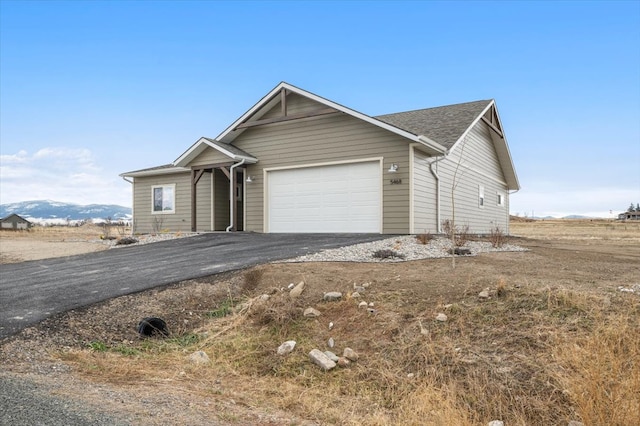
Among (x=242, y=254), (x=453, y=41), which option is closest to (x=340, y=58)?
(x=453, y=41)

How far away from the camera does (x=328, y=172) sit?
14.1 metres

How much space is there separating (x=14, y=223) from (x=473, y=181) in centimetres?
3652

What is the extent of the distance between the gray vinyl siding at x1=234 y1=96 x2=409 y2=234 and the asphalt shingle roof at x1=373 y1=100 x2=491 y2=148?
3.10 ft

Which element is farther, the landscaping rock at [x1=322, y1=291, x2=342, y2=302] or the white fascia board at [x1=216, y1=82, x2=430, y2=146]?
the white fascia board at [x1=216, y1=82, x2=430, y2=146]

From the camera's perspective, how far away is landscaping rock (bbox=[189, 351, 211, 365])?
4.54 metres

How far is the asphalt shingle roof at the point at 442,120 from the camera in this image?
563 inches

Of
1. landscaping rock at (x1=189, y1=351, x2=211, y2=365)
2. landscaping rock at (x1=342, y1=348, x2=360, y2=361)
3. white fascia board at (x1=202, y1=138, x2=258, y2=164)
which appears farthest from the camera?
white fascia board at (x1=202, y1=138, x2=258, y2=164)

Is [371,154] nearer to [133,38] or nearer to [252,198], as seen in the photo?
[252,198]

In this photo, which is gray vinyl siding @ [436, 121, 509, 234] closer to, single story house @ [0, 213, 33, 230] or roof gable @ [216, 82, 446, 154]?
roof gable @ [216, 82, 446, 154]

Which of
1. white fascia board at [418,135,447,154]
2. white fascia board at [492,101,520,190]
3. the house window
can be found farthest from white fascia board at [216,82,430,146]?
white fascia board at [492,101,520,190]

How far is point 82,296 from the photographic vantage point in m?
6.38

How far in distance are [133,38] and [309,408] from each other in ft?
54.2

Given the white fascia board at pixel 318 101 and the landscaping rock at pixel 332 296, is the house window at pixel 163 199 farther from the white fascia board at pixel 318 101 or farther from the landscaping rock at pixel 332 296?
the landscaping rock at pixel 332 296

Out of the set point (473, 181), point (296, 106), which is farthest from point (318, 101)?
point (473, 181)
